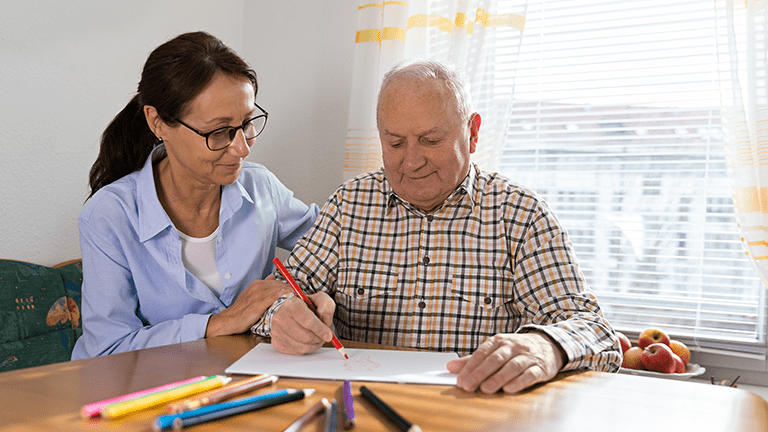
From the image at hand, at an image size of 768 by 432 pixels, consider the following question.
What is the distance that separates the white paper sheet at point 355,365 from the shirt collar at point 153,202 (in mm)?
496

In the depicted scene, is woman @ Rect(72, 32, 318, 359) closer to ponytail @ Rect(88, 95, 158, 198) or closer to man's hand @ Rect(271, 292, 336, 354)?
ponytail @ Rect(88, 95, 158, 198)

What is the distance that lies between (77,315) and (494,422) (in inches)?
59.3

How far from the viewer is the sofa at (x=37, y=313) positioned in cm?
155

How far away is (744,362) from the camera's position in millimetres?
1821

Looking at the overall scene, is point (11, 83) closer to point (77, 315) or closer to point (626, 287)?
point (77, 315)

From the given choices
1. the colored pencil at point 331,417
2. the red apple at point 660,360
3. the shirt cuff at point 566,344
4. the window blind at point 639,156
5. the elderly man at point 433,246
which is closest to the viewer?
the colored pencil at point 331,417

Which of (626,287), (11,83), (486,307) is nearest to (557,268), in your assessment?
(486,307)

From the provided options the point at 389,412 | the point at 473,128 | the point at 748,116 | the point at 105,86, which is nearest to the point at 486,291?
the point at 473,128

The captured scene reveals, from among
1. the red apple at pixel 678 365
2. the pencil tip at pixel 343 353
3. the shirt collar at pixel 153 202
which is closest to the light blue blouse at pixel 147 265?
the shirt collar at pixel 153 202

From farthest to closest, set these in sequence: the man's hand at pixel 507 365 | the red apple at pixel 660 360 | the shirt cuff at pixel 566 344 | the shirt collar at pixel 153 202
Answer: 1. the red apple at pixel 660 360
2. the shirt collar at pixel 153 202
3. the shirt cuff at pixel 566 344
4. the man's hand at pixel 507 365

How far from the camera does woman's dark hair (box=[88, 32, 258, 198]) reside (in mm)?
1361

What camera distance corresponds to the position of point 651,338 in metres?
1.78

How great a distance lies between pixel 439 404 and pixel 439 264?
582 mm

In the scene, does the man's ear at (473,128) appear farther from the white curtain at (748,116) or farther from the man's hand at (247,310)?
the white curtain at (748,116)
